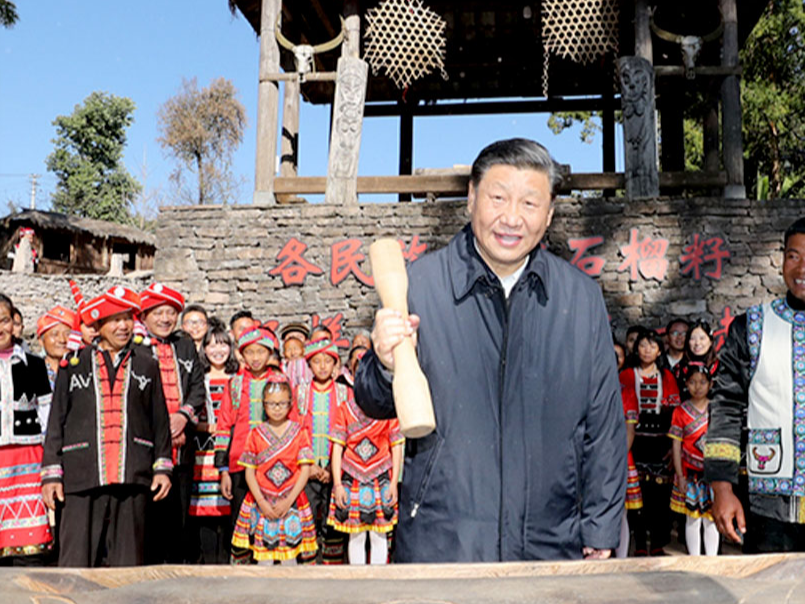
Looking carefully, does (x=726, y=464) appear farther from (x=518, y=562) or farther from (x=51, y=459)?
(x=51, y=459)

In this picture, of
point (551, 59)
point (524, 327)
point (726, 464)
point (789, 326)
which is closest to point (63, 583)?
point (524, 327)

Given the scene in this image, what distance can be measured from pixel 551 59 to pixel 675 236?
442 centimetres

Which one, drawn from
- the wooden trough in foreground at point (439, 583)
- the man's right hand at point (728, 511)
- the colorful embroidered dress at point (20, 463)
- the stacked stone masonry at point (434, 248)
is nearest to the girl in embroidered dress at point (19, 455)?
the colorful embroidered dress at point (20, 463)

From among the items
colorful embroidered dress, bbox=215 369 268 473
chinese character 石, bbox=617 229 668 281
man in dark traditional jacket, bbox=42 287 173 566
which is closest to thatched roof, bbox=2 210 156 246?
chinese character 石, bbox=617 229 668 281

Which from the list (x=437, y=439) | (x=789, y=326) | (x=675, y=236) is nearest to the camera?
(x=437, y=439)

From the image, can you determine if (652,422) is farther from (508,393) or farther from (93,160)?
(93,160)

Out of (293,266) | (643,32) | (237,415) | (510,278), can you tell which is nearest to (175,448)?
(237,415)

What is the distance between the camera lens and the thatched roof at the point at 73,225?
23.9 m

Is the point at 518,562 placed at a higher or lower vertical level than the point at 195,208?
lower

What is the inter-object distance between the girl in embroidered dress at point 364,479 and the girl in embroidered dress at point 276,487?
0.27m

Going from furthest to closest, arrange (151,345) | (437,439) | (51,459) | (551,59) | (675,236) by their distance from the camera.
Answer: (551,59)
(675,236)
(151,345)
(51,459)
(437,439)

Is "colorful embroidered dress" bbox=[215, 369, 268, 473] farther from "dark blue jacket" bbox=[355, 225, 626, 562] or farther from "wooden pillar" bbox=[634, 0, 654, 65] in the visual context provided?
"wooden pillar" bbox=[634, 0, 654, 65]

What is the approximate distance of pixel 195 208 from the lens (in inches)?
329

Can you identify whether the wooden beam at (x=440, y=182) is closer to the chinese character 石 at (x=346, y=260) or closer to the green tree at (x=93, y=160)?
the chinese character 石 at (x=346, y=260)
